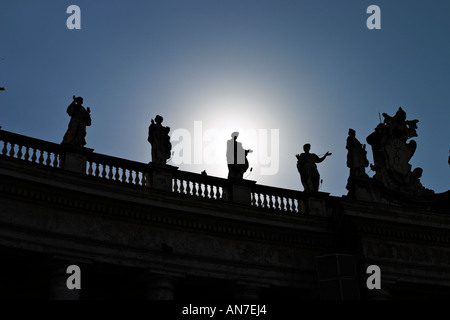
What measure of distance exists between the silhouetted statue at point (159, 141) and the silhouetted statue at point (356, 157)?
288 inches

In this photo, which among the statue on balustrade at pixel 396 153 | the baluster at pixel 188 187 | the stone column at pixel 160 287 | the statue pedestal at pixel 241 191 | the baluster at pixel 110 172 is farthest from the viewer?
the statue on balustrade at pixel 396 153

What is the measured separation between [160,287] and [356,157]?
1003 centimetres

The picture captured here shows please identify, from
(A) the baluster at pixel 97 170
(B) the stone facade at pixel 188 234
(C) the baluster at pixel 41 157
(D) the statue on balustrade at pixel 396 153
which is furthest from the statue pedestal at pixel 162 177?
(D) the statue on balustrade at pixel 396 153

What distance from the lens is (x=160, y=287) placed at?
27031mm

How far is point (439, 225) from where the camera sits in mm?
30641

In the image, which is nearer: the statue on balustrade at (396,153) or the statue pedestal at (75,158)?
the statue pedestal at (75,158)

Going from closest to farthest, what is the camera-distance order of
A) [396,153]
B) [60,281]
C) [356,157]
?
[60,281] < [356,157] < [396,153]

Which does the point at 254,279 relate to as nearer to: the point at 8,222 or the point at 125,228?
the point at 125,228

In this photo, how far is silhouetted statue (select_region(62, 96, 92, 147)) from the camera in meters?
28.9

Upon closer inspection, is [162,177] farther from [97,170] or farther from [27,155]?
[27,155]

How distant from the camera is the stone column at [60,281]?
25531 millimetres

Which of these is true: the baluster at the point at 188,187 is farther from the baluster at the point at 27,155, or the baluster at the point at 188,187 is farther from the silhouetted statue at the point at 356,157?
the silhouetted statue at the point at 356,157

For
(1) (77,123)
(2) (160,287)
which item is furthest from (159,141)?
(2) (160,287)
